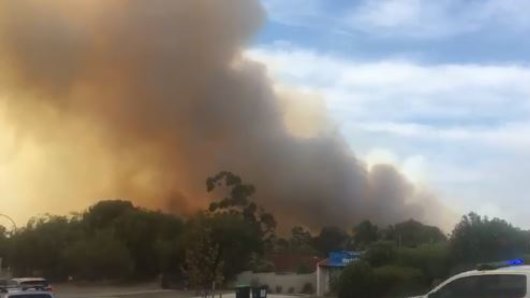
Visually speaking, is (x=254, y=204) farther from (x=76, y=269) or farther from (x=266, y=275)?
(x=266, y=275)

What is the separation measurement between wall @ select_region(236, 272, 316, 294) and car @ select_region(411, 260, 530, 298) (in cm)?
3270

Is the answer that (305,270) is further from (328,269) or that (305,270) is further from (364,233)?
(364,233)

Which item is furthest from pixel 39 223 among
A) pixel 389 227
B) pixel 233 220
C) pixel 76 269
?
pixel 389 227

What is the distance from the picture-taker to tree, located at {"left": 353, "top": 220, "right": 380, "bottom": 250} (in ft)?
257

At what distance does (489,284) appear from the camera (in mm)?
13305

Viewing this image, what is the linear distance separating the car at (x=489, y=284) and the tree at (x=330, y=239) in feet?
231

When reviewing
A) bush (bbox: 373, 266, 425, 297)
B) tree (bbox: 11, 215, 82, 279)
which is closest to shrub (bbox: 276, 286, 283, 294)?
bush (bbox: 373, 266, 425, 297)

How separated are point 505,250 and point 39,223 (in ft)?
179

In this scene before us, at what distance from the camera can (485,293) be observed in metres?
13.3

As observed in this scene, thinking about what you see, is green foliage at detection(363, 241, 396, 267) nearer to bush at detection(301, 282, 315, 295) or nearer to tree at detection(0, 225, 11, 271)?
bush at detection(301, 282, 315, 295)

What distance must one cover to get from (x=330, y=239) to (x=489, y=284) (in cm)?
7452

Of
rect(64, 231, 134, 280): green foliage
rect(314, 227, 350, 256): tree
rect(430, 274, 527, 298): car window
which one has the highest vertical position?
rect(314, 227, 350, 256): tree

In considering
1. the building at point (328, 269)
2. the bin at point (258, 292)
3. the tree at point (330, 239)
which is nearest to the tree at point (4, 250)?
the tree at point (330, 239)

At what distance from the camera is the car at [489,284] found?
12.9m
